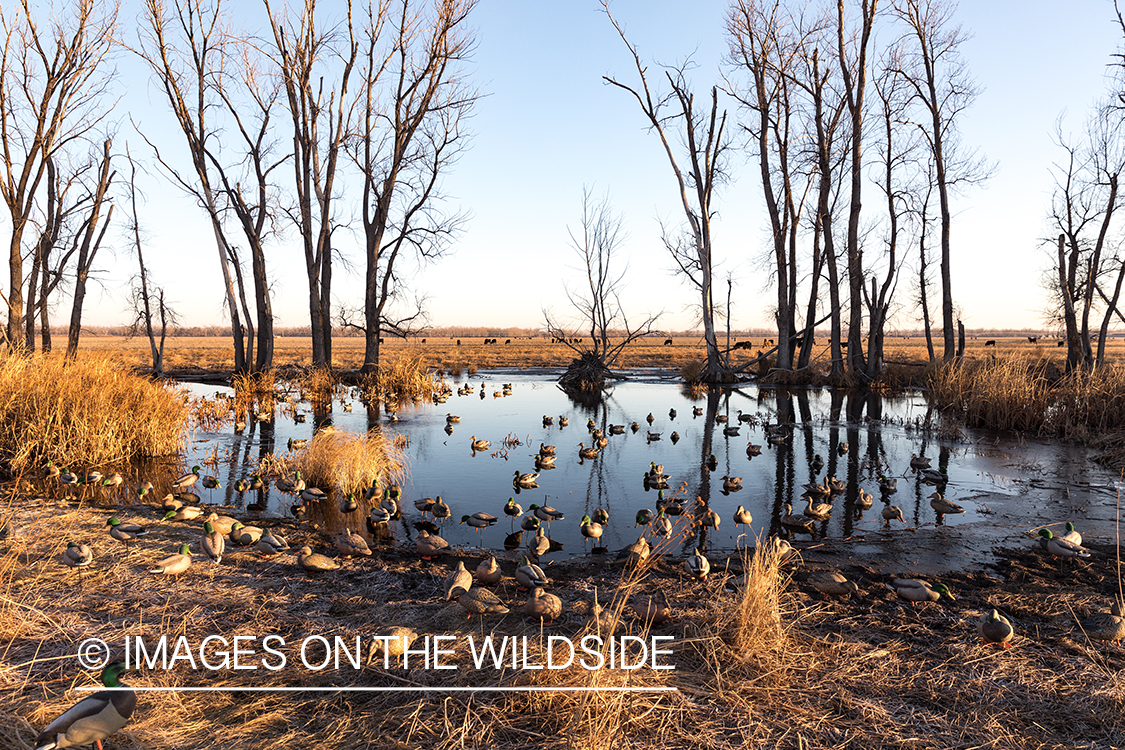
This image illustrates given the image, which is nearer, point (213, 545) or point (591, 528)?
point (213, 545)

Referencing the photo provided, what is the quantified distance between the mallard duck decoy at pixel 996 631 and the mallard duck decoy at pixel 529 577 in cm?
293

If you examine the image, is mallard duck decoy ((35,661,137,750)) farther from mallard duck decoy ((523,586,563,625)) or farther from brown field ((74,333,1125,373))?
brown field ((74,333,1125,373))

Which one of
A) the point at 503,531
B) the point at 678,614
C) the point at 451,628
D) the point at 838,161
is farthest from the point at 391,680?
the point at 838,161

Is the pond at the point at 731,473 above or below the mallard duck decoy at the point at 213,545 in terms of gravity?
below

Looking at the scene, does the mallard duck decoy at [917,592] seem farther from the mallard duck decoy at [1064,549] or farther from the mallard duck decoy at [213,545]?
the mallard duck decoy at [213,545]

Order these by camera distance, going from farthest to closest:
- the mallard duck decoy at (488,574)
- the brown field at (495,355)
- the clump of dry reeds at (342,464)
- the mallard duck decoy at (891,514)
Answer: the brown field at (495,355)
the clump of dry reeds at (342,464)
the mallard duck decoy at (891,514)
the mallard duck decoy at (488,574)

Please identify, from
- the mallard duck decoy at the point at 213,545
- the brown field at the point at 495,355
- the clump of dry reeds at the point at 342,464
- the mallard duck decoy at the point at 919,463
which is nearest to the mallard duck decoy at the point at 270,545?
the mallard duck decoy at the point at 213,545

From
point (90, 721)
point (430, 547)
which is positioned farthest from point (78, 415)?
point (90, 721)

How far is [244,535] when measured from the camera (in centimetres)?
550

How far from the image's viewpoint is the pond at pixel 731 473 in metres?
6.48

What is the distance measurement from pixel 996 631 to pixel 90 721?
16.1 ft

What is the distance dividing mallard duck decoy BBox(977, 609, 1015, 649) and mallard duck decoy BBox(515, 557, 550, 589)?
2.93 meters

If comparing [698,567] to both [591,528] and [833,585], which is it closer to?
[833,585]

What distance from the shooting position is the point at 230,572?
16.4 ft
